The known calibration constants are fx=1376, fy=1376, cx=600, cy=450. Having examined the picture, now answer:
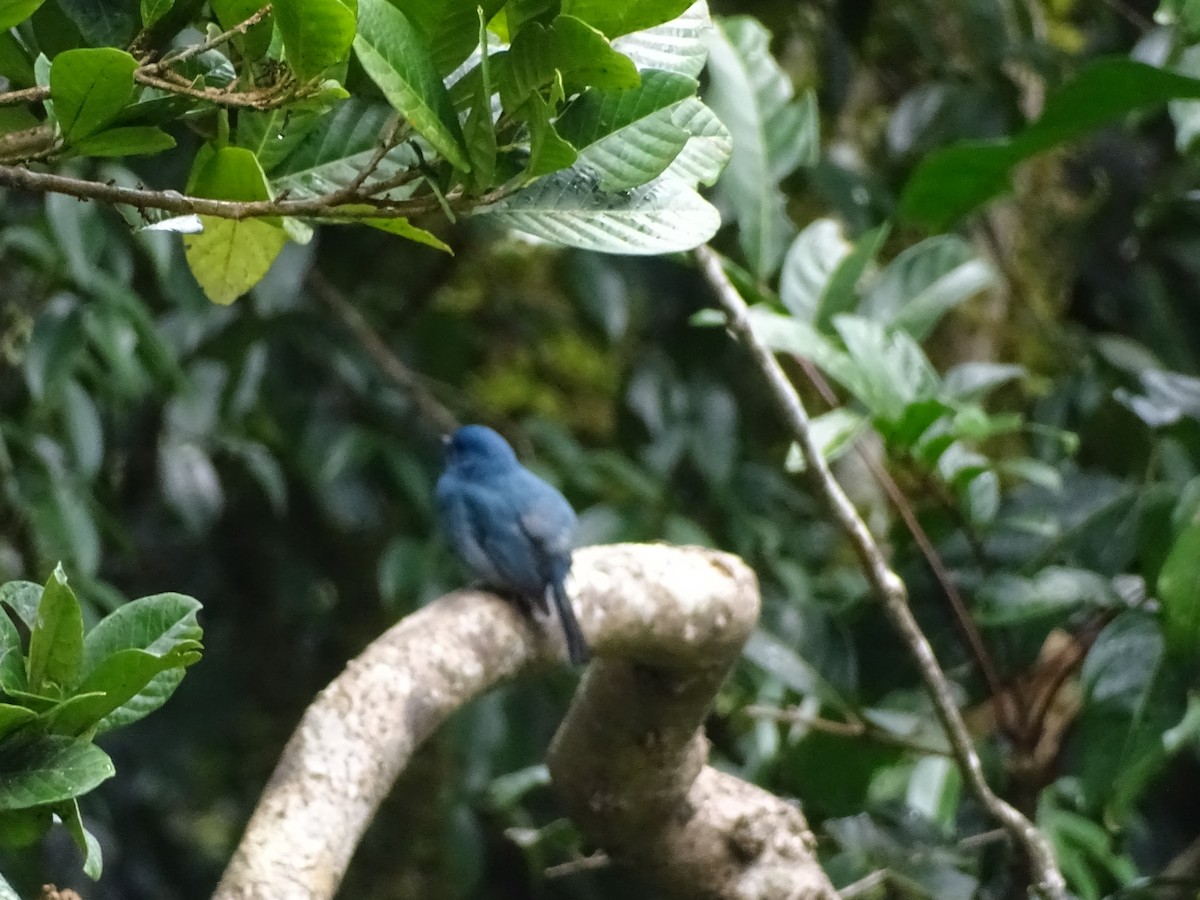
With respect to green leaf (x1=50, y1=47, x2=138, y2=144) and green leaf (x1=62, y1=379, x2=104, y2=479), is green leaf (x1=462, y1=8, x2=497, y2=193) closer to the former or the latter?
green leaf (x1=50, y1=47, x2=138, y2=144)

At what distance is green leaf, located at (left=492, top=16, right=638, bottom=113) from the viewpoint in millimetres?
656

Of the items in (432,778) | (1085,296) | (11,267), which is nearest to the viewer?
(11,267)

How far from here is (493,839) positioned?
2.68 metres

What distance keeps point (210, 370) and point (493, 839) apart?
1195mm

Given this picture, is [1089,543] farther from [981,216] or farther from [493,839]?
[493,839]

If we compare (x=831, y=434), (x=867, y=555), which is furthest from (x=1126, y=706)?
(x=831, y=434)

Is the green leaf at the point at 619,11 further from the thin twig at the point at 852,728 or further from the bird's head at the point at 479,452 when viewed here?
the bird's head at the point at 479,452

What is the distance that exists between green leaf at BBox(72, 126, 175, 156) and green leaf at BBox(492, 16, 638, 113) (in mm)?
176

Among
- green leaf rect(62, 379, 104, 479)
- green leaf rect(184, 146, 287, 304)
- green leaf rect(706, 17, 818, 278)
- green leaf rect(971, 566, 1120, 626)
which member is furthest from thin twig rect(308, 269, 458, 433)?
green leaf rect(184, 146, 287, 304)

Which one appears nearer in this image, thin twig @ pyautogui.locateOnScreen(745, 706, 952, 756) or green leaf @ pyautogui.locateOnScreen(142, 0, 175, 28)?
green leaf @ pyautogui.locateOnScreen(142, 0, 175, 28)

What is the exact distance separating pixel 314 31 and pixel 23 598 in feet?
1.03

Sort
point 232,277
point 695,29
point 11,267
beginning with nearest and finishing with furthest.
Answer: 1. point 695,29
2. point 232,277
3. point 11,267

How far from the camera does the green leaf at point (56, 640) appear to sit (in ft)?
Result: 2.10

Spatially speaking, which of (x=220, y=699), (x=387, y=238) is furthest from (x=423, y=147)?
(x=220, y=699)
